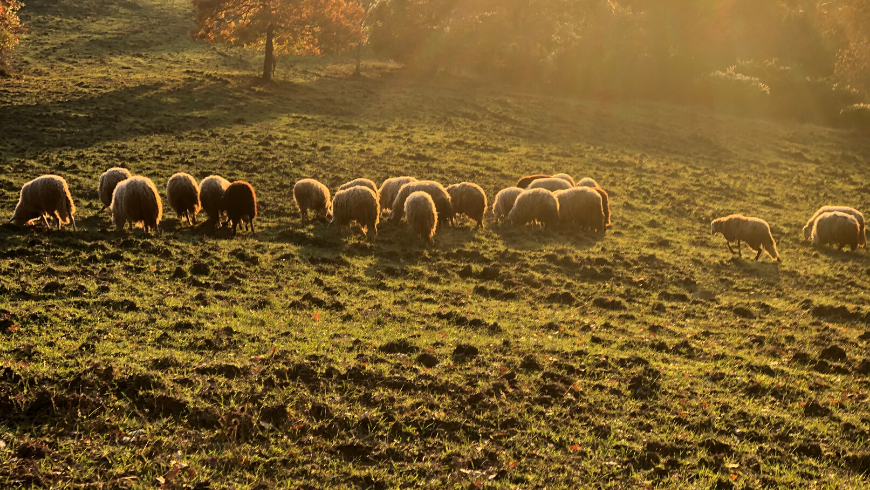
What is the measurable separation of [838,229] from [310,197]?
14.8m

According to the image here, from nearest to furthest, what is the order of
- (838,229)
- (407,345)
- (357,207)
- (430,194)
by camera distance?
(407,345) < (357,207) < (430,194) < (838,229)

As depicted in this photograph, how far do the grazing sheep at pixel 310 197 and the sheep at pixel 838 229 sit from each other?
14.1m

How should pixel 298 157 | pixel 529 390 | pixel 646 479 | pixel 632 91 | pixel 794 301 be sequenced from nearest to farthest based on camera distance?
pixel 646 479
pixel 529 390
pixel 794 301
pixel 298 157
pixel 632 91

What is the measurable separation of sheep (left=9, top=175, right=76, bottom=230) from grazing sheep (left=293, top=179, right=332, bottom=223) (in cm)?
518

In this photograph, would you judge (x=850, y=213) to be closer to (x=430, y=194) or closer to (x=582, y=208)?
(x=582, y=208)

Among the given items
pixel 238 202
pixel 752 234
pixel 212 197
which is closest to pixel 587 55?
pixel 752 234

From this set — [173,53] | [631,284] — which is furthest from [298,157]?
[173,53]

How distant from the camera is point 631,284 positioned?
13.0 m

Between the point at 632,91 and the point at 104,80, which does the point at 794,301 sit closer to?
the point at 104,80

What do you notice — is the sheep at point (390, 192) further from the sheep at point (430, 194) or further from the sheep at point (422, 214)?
the sheep at point (422, 214)

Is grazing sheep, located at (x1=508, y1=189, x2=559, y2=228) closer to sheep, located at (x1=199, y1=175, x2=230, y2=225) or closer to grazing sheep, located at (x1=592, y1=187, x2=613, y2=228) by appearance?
grazing sheep, located at (x1=592, y1=187, x2=613, y2=228)

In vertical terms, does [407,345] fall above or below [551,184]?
below

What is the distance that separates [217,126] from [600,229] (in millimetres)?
17772

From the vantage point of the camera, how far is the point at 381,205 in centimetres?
1739
